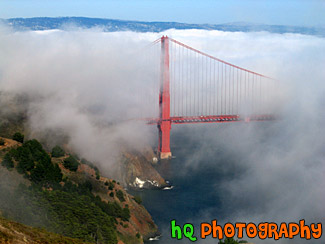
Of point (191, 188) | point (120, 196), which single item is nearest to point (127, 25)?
point (191, 188)

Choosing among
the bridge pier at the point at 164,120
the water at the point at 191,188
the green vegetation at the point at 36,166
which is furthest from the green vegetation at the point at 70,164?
the bridge pier at the point at 164,120

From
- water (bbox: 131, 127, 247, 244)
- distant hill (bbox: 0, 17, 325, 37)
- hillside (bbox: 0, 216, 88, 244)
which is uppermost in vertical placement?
distant hill (bbox: 0, 17, 325, 37)

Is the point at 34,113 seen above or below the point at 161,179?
above

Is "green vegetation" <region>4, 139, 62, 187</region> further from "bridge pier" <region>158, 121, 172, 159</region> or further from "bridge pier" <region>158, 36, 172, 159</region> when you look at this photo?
"bridge pier" <region>158, 36, 172, 159</region>

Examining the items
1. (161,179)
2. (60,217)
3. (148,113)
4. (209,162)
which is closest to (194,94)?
(148,113)

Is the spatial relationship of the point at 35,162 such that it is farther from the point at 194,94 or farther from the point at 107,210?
the point at 194,94

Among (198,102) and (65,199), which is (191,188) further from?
(198,102)

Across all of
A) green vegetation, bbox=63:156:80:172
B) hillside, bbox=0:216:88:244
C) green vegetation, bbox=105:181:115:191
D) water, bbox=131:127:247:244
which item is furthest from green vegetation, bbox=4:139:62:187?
hillside, bbox=0:216:88:244
